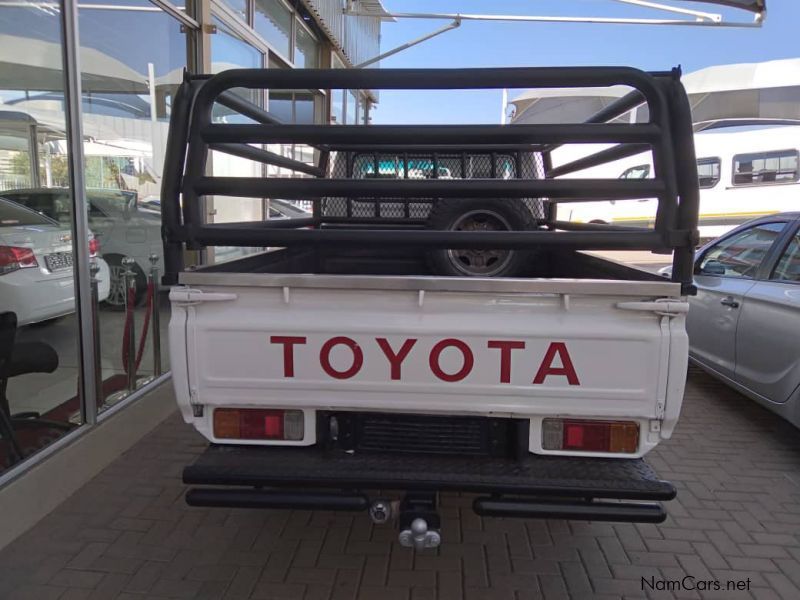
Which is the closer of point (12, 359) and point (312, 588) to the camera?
point (312, 588)

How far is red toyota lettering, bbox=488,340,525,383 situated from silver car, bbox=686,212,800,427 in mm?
2672

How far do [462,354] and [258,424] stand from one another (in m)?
0.88

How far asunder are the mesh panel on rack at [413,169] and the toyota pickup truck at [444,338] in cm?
205

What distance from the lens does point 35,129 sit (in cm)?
353

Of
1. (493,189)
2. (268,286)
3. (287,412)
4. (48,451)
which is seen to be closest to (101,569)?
(48,451)

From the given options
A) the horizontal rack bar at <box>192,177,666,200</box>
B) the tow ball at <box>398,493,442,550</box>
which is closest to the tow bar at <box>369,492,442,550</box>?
the tow ball at <box>398,493,442,550</box>

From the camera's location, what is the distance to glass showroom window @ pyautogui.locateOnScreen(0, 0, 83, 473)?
3.32 metres

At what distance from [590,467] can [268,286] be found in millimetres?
1422

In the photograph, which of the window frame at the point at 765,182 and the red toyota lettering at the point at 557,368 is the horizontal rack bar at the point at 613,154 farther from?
the window frame at the point at 765,182

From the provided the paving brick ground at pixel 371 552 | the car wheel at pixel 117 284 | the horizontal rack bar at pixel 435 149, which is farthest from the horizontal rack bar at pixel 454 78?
the car wheel at pixel 117 284

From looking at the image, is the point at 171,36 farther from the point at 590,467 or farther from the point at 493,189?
the point at 590,467

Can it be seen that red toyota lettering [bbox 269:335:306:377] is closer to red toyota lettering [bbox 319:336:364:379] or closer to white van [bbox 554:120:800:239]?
red toyota lettering [bbox 319:336:364:379]

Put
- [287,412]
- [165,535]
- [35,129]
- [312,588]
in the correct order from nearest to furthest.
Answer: [287,412]
[312,588]
[165,535]
[35,129]

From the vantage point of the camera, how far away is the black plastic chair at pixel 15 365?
3252 mm
